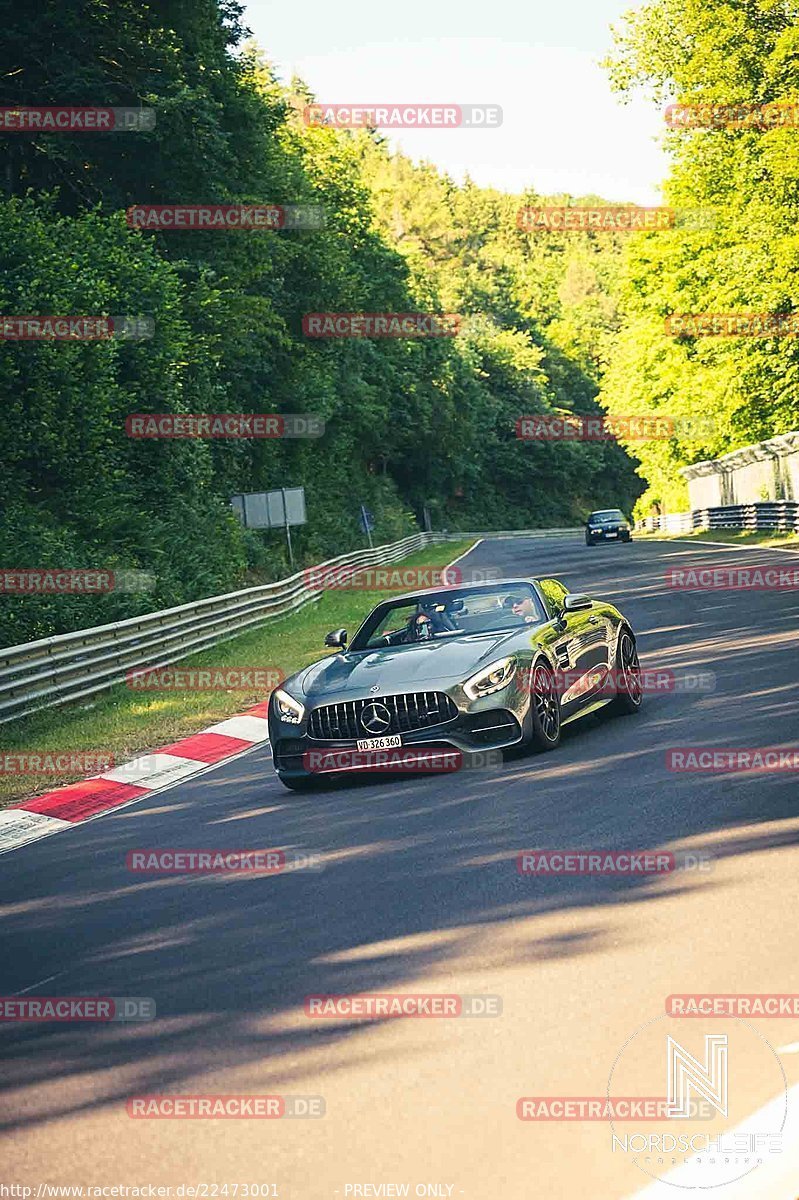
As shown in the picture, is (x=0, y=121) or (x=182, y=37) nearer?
(x=0, y=121)

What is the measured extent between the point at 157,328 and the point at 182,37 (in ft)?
32.1

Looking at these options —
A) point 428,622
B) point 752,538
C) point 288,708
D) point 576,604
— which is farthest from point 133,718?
point 752,538

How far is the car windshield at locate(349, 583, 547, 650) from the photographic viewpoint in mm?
11977

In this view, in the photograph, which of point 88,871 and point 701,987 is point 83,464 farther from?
point 701,987

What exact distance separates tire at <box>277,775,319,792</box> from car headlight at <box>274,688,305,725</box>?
40 centimetres

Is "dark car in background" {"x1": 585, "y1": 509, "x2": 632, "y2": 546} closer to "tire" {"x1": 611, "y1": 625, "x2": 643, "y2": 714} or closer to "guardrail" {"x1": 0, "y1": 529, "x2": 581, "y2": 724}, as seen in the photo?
"guardrail" {"x1": 0, "y1": 529, "x2": 581, "y2": 724}

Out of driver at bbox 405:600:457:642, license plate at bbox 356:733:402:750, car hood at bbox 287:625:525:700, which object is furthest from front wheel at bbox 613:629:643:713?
license plate at bbox 356:733:402:750

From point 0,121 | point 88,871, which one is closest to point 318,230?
point 0,121

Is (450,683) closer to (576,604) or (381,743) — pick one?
(381,743)

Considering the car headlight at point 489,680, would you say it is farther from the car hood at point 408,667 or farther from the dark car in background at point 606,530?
the dark car in background at point 606,530

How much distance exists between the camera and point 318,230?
5356 centimetres

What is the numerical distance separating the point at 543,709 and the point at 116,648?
10.3m

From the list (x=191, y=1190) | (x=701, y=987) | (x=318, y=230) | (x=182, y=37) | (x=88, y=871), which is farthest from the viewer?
(x=318, y=230)

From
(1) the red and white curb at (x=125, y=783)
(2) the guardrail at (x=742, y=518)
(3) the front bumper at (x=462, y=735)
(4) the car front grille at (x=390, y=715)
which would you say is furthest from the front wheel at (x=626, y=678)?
(2) the guardrail at (x=742, y=518)
